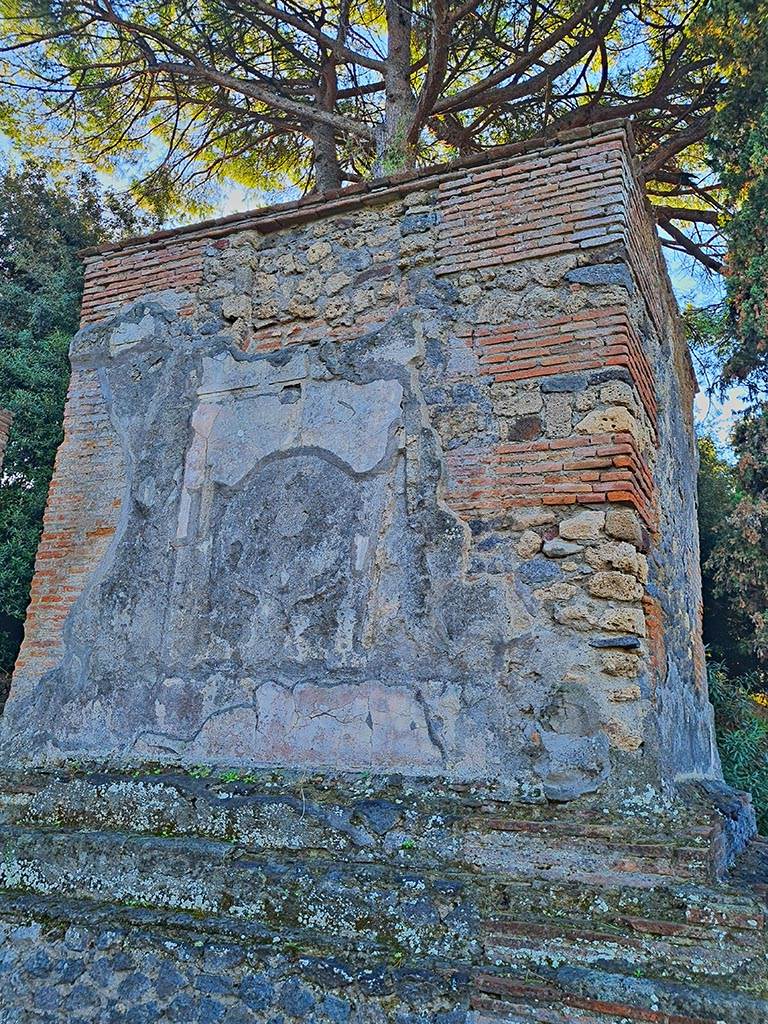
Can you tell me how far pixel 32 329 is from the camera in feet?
32.1

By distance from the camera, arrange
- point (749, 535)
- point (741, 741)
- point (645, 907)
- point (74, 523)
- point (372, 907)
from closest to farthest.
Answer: point (645, 907)
point (372, 907)
point (74, 523)
point (741, 741)
point (749, 535)

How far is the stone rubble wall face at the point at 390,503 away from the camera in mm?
3695

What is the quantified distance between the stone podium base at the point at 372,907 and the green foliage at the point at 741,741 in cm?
325

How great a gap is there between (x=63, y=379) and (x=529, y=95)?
5774 millimetres

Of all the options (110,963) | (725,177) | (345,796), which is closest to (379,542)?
(345,796)

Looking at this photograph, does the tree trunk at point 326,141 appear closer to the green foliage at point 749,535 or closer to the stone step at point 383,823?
the green foliage at point 749,535

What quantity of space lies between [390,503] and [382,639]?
662mm

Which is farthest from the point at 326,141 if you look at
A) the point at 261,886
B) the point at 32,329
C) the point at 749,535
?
the point at 261,886

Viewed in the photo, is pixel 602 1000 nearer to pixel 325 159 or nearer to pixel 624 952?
pixel 624 952

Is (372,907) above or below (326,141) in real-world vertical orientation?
below

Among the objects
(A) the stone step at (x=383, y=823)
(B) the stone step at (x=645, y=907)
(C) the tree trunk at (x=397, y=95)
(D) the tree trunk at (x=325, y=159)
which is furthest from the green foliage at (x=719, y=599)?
(B) the stone step at (x=645, y=907)

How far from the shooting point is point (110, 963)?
137 inches

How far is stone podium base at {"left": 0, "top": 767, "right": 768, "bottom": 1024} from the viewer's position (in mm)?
2826

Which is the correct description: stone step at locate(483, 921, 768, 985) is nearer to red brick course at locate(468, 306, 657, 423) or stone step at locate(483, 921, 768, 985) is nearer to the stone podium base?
the stone podium base
